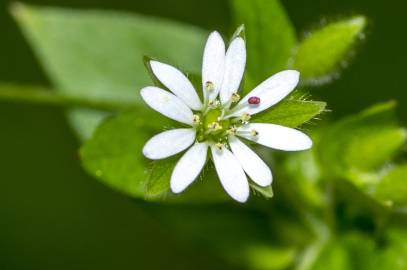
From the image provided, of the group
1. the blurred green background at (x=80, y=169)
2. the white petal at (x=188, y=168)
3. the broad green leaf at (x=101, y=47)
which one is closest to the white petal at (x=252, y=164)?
A: the white petal at (x=188, y=168)

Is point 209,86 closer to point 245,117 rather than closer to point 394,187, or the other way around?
point 245,117

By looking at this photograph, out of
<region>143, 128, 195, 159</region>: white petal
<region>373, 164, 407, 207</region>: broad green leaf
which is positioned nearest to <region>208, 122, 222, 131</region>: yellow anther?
<region>143, 128, 195, 159</region>: white petal

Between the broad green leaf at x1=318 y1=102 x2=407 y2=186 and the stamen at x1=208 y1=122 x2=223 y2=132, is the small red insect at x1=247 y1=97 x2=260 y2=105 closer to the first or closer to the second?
the stamen at x1=208 y1=122 x2=223 y2=132

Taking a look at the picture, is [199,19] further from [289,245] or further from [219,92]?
[219,92]

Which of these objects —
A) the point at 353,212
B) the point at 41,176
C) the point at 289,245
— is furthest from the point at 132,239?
the point at 353,212

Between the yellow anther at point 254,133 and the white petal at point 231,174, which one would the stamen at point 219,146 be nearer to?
the white petal at point 231,174
